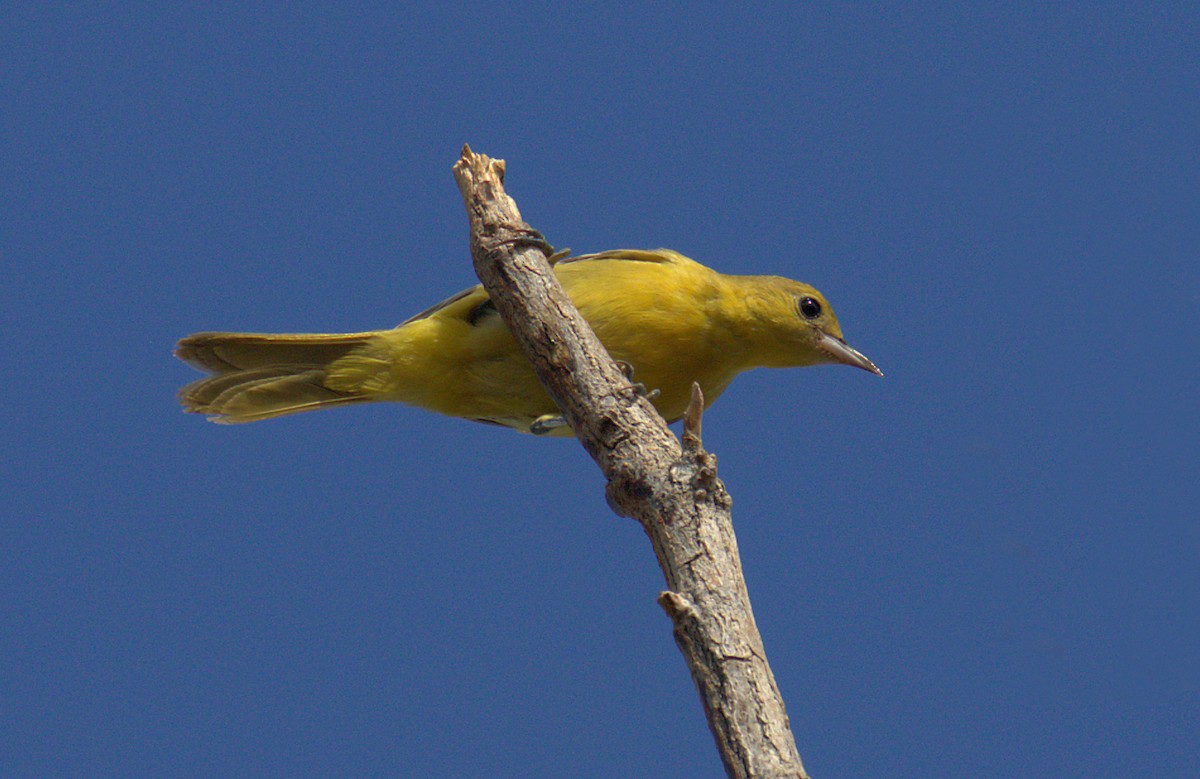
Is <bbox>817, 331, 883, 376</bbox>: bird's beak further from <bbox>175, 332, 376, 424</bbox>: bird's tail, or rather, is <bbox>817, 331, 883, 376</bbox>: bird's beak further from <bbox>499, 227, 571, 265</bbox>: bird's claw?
<bbox>175, 332, 376, 424</bbox>: bird's tail

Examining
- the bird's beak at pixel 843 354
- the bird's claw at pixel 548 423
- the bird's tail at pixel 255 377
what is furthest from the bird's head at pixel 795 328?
the bird's tail at pixel 255 377

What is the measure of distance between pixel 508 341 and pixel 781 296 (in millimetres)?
1463

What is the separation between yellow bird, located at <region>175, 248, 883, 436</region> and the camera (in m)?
5.46

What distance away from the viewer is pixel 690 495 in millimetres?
4254

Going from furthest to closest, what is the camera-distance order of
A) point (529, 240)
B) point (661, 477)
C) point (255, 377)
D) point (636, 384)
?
1. point (255, 377)
2. point (529, 240)
3. point (636, 384)
4. point (661, 477)

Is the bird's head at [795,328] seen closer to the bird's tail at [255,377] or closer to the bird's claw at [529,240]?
the bird's claw at [529,240]

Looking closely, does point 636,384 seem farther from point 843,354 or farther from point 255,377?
point 255,377

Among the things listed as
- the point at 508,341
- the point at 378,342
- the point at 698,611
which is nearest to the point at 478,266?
the point at 508,341

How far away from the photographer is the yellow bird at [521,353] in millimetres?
5465

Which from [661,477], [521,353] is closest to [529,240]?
[521,353]

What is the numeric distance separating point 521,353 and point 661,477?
1289 millimetres

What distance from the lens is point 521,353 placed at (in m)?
5.36

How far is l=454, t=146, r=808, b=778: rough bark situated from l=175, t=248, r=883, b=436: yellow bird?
18.4 inches

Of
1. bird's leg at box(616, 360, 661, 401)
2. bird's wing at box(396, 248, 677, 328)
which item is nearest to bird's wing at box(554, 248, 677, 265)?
bird's wing at box(396, 248, 677, 328)
